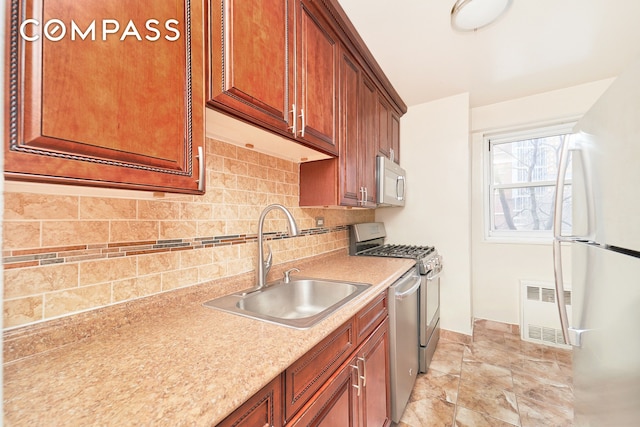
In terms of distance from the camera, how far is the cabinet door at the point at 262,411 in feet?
1.96

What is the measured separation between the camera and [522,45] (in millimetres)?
1893

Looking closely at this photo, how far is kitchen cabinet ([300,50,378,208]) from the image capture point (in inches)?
64.7

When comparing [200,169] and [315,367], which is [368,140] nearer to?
[200,169]

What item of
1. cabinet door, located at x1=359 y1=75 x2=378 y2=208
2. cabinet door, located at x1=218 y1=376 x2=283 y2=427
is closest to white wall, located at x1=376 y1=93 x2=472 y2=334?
cabinet door, located at x1=359 y1=75 x2=378 y2=208

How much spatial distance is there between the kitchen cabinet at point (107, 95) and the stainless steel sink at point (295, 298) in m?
0.62

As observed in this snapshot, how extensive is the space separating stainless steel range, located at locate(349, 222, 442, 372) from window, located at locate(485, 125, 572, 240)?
98 centimetres

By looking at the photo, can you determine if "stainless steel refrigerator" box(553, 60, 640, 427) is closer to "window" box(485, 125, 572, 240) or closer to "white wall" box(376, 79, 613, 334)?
"white wall" box(376, 79, 613, 334)

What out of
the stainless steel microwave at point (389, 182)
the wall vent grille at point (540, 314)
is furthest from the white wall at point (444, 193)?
the wall vent grille at point (540, 314)

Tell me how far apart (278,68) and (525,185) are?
2881 millimetres

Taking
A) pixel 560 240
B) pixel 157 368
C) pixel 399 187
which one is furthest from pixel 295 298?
pixel 399 187

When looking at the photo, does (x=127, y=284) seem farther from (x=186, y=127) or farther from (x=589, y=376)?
(x=589, y=376)

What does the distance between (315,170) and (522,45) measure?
5.78 feet

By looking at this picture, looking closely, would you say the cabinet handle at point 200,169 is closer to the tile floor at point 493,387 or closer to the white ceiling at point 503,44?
the white ceiling at point 503,44

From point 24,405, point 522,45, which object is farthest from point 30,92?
point 522,45
